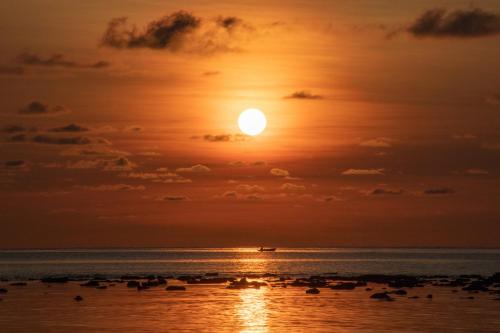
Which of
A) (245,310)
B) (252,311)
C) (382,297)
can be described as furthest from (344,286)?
(252,311)

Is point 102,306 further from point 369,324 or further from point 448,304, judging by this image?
point 448,304

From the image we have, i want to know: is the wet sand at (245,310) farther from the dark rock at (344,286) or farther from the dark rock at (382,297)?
the dark rock at (382,297)

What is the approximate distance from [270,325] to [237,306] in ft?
53.0

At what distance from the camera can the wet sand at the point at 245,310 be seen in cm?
6500

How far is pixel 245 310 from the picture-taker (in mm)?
76875

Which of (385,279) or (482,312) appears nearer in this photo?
(482,312)

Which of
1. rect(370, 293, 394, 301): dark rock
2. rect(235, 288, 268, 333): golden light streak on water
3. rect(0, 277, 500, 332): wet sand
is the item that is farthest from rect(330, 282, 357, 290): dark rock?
rect(370, 293, 394, 301): dark rock

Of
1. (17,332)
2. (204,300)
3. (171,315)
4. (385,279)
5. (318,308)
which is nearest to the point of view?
(17,332)

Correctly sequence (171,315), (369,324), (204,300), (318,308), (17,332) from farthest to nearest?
1. (204,300)
2. (318,308)
3. (171,315)
4. (369,324)
5. (17,332)

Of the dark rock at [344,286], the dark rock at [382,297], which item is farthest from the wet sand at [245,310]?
the dark rock at [382,297]

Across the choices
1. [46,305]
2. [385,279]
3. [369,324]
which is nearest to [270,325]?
[369,324]

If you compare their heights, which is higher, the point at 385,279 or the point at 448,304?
the point at 385,279

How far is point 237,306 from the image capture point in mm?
81250

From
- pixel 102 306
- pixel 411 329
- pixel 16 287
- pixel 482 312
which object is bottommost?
pixel 411 329
